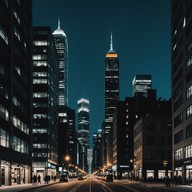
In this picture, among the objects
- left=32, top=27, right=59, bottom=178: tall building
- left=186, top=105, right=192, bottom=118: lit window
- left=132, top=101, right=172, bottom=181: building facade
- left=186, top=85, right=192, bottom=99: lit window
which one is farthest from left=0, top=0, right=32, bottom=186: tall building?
left=32, top=27, right=59, bottom=178: tall building

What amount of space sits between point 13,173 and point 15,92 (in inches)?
596

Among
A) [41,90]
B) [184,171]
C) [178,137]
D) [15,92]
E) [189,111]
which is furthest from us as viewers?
[41,90]

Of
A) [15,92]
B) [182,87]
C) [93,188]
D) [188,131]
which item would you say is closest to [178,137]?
[188,131]

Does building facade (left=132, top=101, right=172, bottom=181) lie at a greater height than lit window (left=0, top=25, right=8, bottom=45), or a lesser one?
lesser

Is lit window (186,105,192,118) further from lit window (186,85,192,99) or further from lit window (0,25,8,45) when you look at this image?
lit window (0,25,8,45)

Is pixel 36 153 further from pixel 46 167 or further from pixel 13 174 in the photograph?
pixel 13 174

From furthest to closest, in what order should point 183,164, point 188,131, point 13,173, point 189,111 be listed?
point 183,164 < point 13,173 < point 188,131 < point 189,111

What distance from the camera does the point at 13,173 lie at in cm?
7988

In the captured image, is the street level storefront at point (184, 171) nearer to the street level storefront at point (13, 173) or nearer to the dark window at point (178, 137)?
the dark window at point (178, 137)

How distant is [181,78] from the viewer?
87.5 m

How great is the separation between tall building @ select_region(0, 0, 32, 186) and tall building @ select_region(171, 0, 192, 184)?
31756 mm

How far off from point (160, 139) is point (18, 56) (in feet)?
175

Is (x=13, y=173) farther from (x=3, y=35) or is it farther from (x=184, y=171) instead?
(x=184, y=171)

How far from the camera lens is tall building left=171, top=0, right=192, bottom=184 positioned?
260 feet
